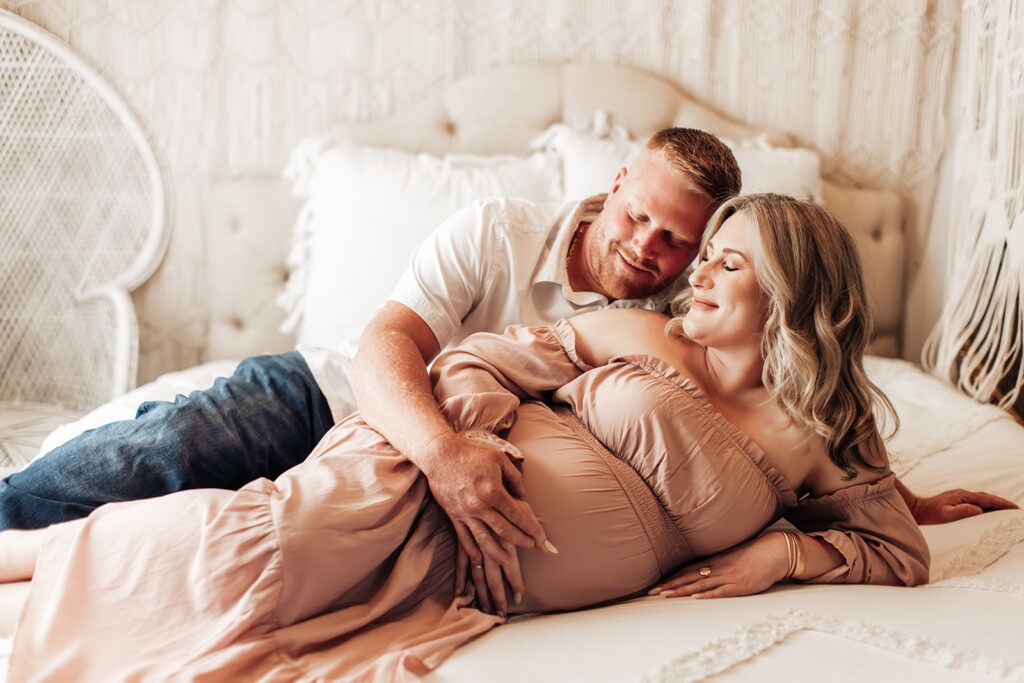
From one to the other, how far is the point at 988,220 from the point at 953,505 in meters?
0.91

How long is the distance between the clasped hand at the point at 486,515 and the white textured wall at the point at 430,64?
1421 mm

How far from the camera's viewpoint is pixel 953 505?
1.43 m

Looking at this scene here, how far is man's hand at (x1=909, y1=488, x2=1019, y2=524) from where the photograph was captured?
1411 mm

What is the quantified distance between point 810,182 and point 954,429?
72 cm

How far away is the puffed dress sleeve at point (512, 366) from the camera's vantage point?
4.02 ft

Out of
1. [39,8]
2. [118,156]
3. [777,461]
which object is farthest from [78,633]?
[39,8]

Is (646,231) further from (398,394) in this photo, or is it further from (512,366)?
(398,394)

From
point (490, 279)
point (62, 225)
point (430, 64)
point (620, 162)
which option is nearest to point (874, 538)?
point (490, 279)

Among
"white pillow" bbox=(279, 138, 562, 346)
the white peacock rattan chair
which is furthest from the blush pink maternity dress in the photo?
the white peacock rattan chair

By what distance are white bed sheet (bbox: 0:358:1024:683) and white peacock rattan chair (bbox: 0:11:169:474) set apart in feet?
4.24

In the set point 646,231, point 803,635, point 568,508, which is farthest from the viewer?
point 646,231

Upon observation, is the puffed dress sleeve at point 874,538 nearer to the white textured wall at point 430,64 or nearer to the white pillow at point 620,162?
the white pillow at point 620,162

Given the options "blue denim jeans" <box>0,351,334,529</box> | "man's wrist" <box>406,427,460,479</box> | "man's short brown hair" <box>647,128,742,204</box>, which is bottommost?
"blue denim jeans" <box>0,351,334,529</box>

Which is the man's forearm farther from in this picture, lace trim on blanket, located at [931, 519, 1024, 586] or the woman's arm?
lace trim on blanket, located at [931, 519, 1024, 586]
